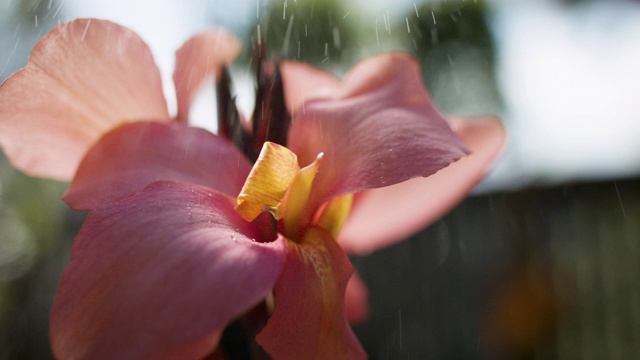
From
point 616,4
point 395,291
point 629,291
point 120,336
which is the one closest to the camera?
point 120,336

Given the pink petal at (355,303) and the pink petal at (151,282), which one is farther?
the pink petal at (355,303)

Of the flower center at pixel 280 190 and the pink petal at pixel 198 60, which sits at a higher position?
the pink petal at pixel 198 60

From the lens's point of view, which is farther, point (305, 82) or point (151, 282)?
point (305, 82)

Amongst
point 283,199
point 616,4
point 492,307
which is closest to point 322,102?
point 283,199

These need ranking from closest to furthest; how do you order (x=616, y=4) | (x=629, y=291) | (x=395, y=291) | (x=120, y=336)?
1. (x=120, y=336)
2. (x=629, y=291)
3. (x=395, y=291)
4. (x=616, y=4)

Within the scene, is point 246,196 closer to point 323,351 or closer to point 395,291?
point 323,351
